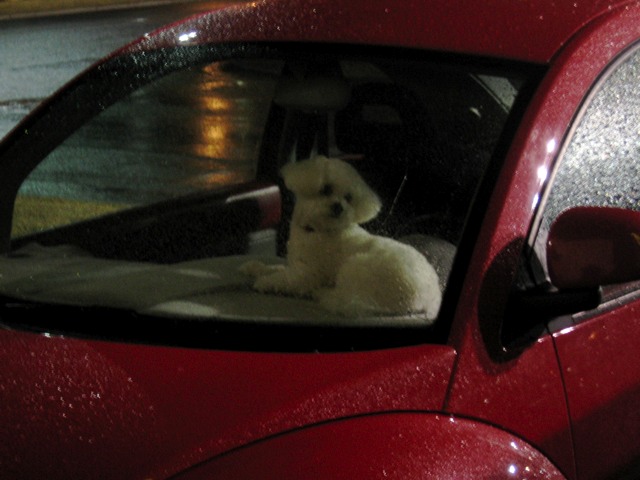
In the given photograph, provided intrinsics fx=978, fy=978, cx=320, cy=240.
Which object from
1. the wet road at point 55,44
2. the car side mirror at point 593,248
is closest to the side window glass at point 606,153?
the car side mirror at point 593,248

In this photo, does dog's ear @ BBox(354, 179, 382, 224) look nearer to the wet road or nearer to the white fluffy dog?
the white fluffy dog

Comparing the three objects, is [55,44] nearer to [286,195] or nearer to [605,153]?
[286,195]

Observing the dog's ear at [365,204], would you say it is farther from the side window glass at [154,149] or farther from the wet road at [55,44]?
the wet road at [55,44]

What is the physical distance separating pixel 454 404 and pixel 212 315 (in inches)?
19.4

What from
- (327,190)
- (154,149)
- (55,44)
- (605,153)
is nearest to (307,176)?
(327,190)

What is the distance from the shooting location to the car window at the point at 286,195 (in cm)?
192

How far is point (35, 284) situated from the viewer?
208 cm

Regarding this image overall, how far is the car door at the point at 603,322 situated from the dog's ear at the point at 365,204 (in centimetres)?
35

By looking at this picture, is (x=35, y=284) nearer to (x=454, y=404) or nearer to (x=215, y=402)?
(x=215, y=402)

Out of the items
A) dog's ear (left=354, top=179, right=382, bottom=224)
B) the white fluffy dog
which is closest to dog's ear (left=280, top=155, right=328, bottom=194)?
the white fluffy dog

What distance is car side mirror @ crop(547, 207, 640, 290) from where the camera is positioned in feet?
5.73

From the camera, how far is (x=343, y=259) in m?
2.02

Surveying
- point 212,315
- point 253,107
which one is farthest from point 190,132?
point 212,315

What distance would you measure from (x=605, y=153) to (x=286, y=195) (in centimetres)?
72
